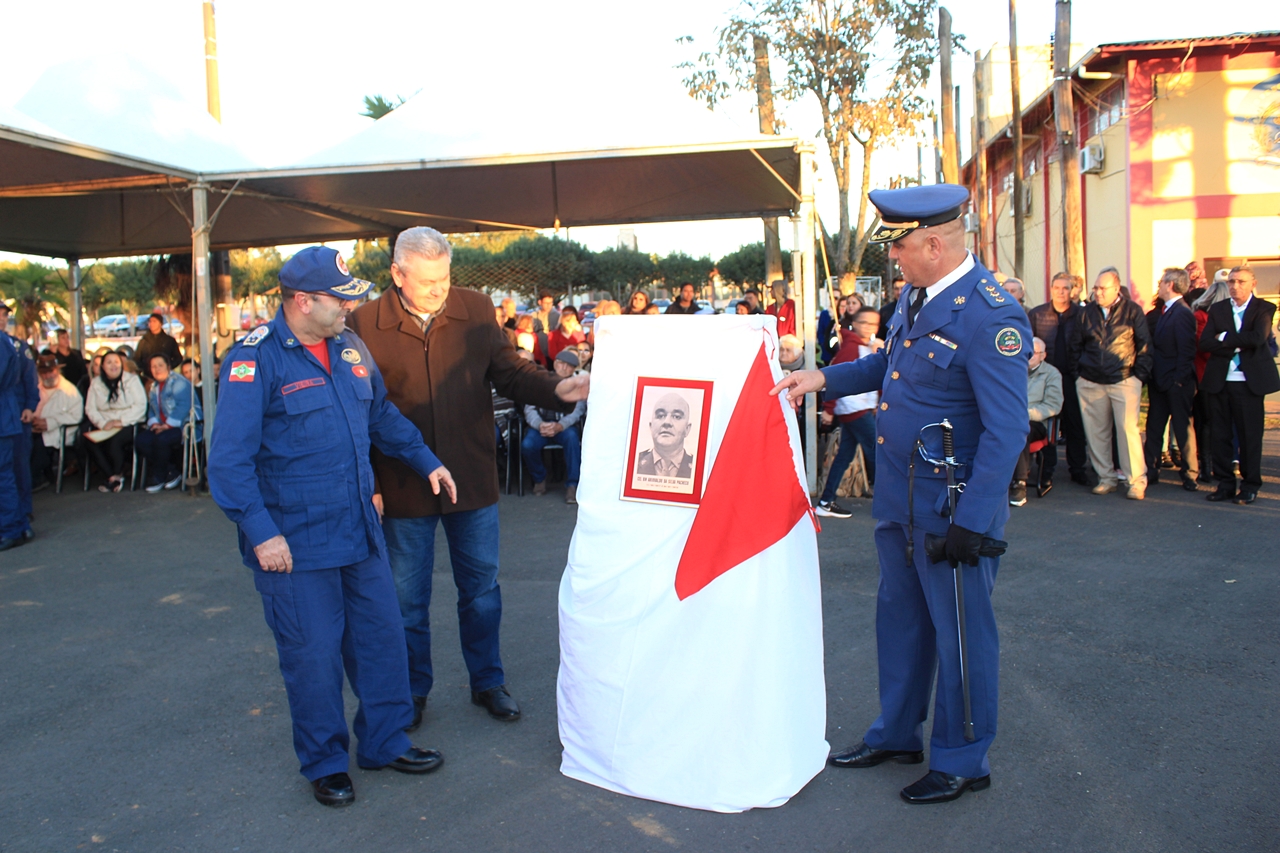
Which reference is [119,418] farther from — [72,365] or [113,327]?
[113,327]

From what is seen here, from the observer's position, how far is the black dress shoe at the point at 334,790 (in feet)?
11.1

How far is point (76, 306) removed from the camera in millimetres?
14219

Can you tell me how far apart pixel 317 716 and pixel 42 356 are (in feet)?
30.6

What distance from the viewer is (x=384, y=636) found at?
11.8ft

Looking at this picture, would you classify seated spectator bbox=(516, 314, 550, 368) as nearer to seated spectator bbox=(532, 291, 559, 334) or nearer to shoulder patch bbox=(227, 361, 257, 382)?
seated spectator bbox=(532, 291, 559, 334)

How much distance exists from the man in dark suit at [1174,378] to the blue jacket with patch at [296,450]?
308 inches

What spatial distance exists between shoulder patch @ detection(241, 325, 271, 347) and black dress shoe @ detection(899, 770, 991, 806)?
2748mm

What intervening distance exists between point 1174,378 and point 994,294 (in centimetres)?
664

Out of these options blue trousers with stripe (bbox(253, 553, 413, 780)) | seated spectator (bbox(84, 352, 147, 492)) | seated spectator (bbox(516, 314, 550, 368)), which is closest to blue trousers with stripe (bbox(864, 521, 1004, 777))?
blue trousers with stripe (bbox(253, 553, 413, 780))

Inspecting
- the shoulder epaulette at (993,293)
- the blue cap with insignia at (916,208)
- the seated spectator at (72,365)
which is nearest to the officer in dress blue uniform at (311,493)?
the blue cap with insignia at (916,208)

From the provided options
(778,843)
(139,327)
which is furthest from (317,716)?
(139,327)

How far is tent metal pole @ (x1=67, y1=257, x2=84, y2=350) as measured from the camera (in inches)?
554

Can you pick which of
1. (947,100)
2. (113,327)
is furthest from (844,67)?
(113,327)

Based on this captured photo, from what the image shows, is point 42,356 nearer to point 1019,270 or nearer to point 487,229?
point 487,229
